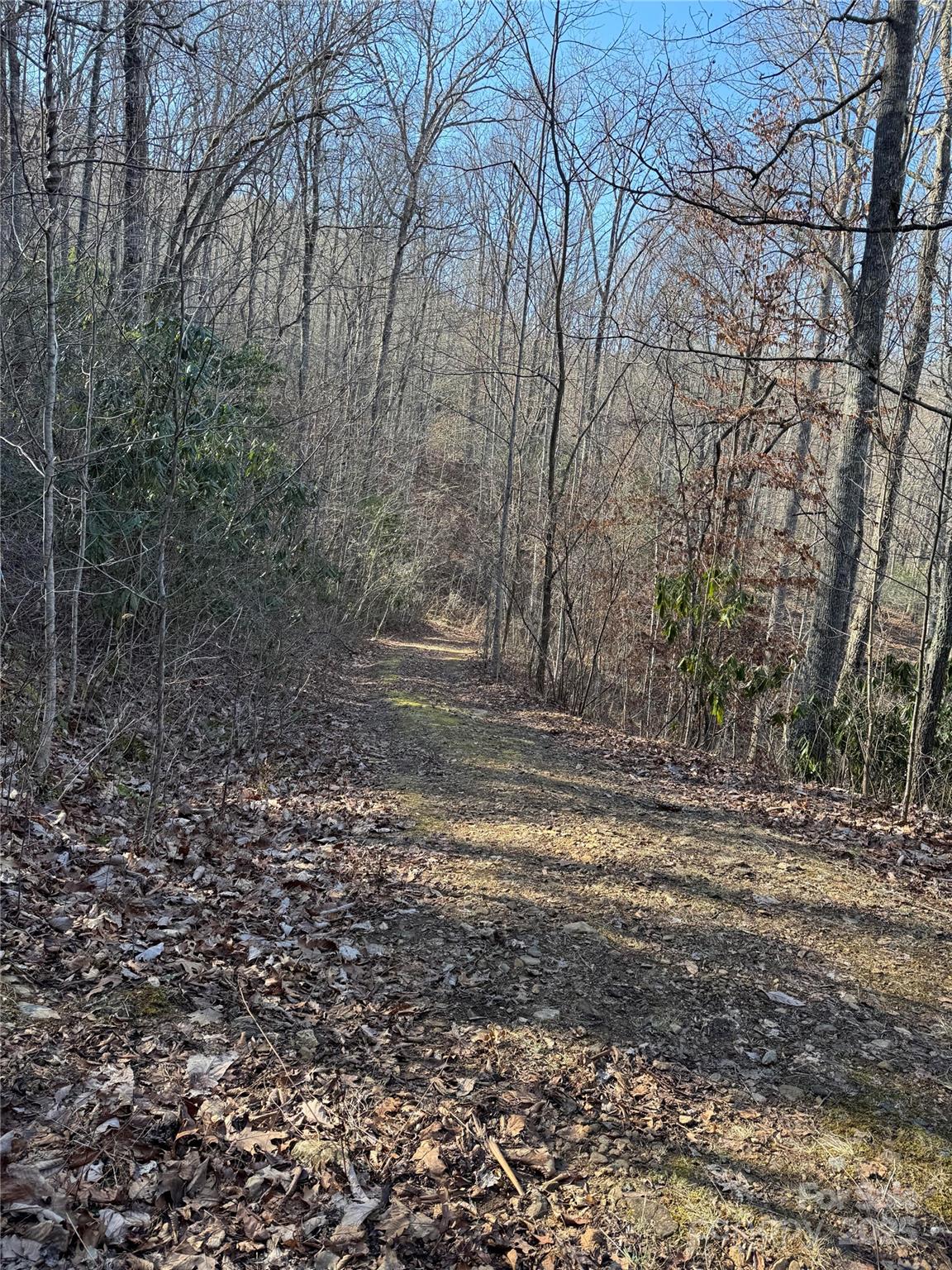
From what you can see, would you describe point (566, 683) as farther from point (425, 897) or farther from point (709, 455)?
point (425, 897)

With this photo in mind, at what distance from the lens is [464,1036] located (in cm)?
316

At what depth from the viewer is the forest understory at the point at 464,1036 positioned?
2.24 m

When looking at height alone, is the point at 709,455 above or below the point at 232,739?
above

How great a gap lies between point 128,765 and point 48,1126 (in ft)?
11.5

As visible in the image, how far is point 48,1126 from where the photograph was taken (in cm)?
229

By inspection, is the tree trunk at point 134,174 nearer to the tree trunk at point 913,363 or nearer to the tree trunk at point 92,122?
the tree trunk at point 92,122

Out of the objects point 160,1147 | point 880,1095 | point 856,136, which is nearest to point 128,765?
point 160,1147

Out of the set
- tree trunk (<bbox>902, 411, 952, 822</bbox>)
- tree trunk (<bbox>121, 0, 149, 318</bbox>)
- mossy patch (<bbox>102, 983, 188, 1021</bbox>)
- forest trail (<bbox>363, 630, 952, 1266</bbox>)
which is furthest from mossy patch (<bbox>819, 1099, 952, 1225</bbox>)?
tree trunk (<bbox>121, 0, 149, 318</bbox>)

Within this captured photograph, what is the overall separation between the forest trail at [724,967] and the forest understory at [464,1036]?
2cm

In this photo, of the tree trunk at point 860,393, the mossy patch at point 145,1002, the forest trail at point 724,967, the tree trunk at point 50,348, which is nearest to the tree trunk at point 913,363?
the tree trunk at point 860,393

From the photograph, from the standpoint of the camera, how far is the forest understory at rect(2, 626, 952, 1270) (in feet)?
7.36

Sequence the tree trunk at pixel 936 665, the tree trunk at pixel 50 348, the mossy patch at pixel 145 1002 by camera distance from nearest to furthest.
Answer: the mossy patch at pixel 145 1002 < the tree trunk at pixel 50 348 < the tree trunk at pixel 936 665

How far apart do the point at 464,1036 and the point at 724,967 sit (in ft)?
4.42

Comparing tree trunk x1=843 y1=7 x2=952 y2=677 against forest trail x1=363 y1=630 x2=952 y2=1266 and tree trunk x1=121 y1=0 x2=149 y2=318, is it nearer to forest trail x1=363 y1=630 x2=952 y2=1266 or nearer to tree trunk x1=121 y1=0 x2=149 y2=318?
forest trail x1=363 y1=630 x2=952 y2=1266
